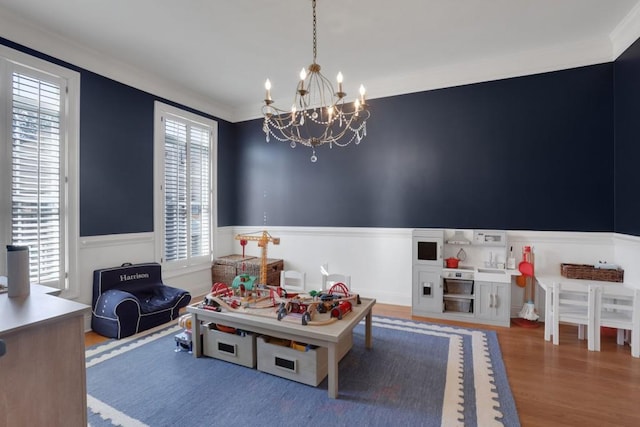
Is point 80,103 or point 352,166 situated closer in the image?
point 80,103

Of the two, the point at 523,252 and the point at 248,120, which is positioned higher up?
the point at 248,120

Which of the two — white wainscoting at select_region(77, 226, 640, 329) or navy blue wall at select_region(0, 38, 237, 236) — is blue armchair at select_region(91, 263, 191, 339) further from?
navy blue wall at select_region(0, 38, 237, 236)

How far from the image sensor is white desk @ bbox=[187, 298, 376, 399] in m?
2.16

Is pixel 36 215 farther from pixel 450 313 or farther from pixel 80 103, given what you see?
pixel 450 313

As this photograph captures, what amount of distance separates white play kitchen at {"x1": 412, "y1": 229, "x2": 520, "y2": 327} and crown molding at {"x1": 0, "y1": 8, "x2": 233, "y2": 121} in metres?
3.81

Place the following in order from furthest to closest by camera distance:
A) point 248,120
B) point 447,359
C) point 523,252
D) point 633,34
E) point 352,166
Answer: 1. point 248,120
2. point 352,166
3. point 523,252
4. point 633,34
5. point 447,359

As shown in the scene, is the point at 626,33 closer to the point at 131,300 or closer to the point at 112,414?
the point at 112,414

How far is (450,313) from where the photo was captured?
3.72m

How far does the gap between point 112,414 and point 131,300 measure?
1.42 metres

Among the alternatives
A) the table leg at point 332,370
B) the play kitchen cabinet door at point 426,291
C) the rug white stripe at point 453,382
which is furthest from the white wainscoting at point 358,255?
the table leg at point 332,370

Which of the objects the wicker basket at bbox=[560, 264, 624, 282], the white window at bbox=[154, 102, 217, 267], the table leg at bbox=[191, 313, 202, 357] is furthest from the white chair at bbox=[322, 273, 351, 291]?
the wicker basket at bbox=[560, 264, 624, 282]

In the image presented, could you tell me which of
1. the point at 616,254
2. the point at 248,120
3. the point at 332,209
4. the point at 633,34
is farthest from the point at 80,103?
the point at 616,254

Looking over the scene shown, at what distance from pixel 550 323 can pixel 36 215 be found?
204 inches

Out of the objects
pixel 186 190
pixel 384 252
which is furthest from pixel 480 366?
pixel 186 190
